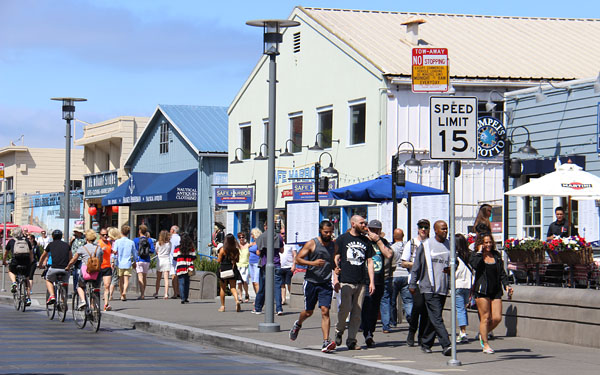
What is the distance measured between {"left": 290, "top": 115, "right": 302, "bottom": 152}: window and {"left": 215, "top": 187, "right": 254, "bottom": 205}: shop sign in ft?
10.2

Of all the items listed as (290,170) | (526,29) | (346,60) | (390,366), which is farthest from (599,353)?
(526,29)

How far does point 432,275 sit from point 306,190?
17394 mm

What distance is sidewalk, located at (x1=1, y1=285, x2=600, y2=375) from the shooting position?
39.1 ft

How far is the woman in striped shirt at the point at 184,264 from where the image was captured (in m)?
23.8

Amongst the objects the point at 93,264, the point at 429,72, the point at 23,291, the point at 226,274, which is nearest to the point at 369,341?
the point at 429,72

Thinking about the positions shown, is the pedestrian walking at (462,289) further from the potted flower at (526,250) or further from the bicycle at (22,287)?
the bicycle at (22,287)

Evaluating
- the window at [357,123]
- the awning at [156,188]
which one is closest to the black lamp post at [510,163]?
the window at [357,123]

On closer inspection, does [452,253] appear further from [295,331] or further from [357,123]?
[357,123]

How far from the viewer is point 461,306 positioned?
1514 centimetres

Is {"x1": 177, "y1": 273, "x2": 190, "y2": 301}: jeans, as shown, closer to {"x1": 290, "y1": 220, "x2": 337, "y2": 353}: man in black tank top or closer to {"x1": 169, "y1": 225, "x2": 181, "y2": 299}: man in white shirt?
{"x1": 169, "y1": 225, "x2": 181, "y2": 299}: man in white shirt

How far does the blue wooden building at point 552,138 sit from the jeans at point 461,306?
7482mm

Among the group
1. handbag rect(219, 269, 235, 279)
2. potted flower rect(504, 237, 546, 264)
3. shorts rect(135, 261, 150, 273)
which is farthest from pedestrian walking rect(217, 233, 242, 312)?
potted flower rect(504, 237, 546, 264)

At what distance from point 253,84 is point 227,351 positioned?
22.3 metres

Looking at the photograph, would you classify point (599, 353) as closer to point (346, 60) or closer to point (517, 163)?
point (517, 163)
